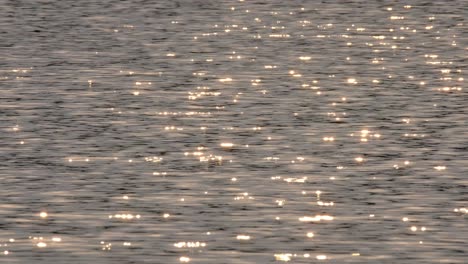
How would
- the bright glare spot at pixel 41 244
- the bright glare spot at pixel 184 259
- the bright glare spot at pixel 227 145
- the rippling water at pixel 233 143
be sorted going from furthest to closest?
the bright glare spot at pixel 227 145 → the rippling water at pixel 233 143 → the bright glare spot at pixel 41 244 → the bright glare spot at pixel 184 259

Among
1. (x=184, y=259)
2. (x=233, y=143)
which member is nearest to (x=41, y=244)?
(x=184, y=259)

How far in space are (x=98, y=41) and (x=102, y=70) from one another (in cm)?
950

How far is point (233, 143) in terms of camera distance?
41875 millimetres

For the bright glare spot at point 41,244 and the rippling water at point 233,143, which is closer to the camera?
the bright glare spot at point 41,244

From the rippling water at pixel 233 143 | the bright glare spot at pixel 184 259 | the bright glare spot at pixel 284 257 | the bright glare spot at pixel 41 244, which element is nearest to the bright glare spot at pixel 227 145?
the rippling water at pixel 233 143

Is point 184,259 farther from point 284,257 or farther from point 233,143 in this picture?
point 233,143

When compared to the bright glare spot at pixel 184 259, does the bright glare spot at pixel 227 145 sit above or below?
above

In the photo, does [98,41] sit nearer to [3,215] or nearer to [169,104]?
[169,104]

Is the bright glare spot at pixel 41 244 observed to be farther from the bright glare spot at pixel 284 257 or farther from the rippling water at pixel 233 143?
the bright glare spot at pixel 284 257

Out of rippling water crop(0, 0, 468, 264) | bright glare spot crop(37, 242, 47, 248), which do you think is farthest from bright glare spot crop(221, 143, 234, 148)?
bright glare spot crop(37, 242, 47, 248)

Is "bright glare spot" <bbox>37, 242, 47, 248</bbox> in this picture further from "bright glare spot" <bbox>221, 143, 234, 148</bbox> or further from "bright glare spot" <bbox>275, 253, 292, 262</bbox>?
"bright glare spot" <bbox>221, 143, 234, 148</bbox>

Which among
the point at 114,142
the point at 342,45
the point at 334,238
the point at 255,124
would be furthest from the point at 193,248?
the point at 342,45

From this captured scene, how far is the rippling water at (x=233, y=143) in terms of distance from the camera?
31641 millimetres

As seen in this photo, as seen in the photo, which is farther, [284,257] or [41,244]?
[41,244]
